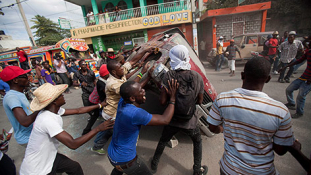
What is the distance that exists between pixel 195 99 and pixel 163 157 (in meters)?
1.35

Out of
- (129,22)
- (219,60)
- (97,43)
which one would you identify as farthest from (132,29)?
(219,60)

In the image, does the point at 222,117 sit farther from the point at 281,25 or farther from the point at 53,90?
the point at 281,25

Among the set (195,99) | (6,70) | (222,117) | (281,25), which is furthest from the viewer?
(281,25)

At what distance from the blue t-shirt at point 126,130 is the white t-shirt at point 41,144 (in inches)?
23.1

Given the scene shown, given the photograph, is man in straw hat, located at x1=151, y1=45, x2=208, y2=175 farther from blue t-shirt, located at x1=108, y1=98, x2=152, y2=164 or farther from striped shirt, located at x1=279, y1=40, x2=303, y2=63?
striped shirt, located at x1=279, y1=40, x2=303, y2=63

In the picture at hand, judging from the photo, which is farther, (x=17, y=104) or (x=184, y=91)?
(x=17, y=104)

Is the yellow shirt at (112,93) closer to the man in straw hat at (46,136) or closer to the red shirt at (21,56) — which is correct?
the man in straw hat at (46,136)

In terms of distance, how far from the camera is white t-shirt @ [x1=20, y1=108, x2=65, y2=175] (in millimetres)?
1408

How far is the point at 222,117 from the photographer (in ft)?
4.05

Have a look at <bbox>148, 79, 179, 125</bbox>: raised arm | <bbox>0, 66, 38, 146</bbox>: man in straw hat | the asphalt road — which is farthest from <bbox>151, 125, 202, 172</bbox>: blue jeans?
<bbox>0, 66, 38, 146</bbox>: man in straw hat

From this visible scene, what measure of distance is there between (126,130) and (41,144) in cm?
92

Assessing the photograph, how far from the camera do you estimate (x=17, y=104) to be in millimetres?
1832

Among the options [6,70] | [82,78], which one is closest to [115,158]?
[6,70]

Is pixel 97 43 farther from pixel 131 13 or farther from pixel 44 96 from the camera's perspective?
pixel 44 96
